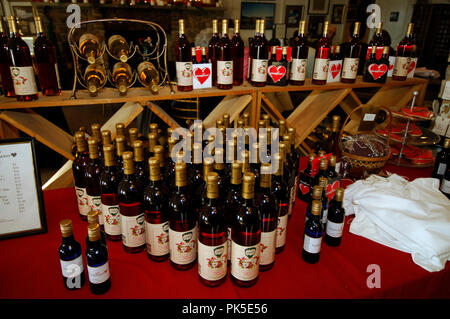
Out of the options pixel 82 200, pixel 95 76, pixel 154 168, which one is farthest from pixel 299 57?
pixel 82 200

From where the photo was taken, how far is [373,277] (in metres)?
0.92

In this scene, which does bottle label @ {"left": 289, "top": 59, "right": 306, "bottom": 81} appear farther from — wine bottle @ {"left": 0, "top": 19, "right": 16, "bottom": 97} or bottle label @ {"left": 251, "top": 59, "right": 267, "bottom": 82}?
wine bottle @ {"left": 0, "top": 19, "right": 16, "bottom": 97}

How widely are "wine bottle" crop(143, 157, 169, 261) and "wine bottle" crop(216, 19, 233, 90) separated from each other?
86 centimetres

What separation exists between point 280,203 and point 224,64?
877mm

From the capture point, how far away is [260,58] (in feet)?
5.27

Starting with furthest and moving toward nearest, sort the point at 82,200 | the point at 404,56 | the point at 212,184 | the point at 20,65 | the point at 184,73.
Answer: the point at 404,56 → the point at 184,73 → the point at 20,65 → the point at 82,200 → the point at 212,184

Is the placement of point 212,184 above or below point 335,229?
above

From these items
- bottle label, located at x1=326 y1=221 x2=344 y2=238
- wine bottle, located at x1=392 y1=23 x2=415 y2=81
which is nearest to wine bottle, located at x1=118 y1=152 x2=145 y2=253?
bottle label, located at x1=326 y1=221 x2=344 y2=238

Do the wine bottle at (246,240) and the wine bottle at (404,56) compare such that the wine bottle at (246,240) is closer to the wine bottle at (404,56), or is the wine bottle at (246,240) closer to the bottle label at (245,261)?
the bottle label at (245,261)

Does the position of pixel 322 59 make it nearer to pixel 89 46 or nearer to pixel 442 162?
pixel 442 162

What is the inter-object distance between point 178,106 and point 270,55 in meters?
1.00

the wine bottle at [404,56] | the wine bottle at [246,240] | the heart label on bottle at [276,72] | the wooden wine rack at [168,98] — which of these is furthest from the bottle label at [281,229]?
the wine bottle at [404,56]

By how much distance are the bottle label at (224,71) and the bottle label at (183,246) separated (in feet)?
3.08
